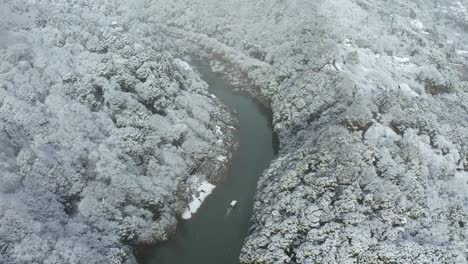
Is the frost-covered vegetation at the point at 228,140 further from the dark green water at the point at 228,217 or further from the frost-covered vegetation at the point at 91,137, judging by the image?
the dark green water at the point at 228,217

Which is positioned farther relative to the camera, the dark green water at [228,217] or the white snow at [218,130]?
the white snow at [218,130]

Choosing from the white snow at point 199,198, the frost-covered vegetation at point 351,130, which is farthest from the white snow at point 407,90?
the white snow at point 199,198

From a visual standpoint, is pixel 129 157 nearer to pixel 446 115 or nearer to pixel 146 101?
pixel 146 101

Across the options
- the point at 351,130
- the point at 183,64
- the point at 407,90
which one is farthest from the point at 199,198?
the point at 183,64

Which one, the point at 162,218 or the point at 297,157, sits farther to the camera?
the point at 297,157

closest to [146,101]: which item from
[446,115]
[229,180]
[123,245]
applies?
[229,180]

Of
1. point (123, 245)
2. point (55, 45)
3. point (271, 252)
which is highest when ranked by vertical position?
point (55, 45)
